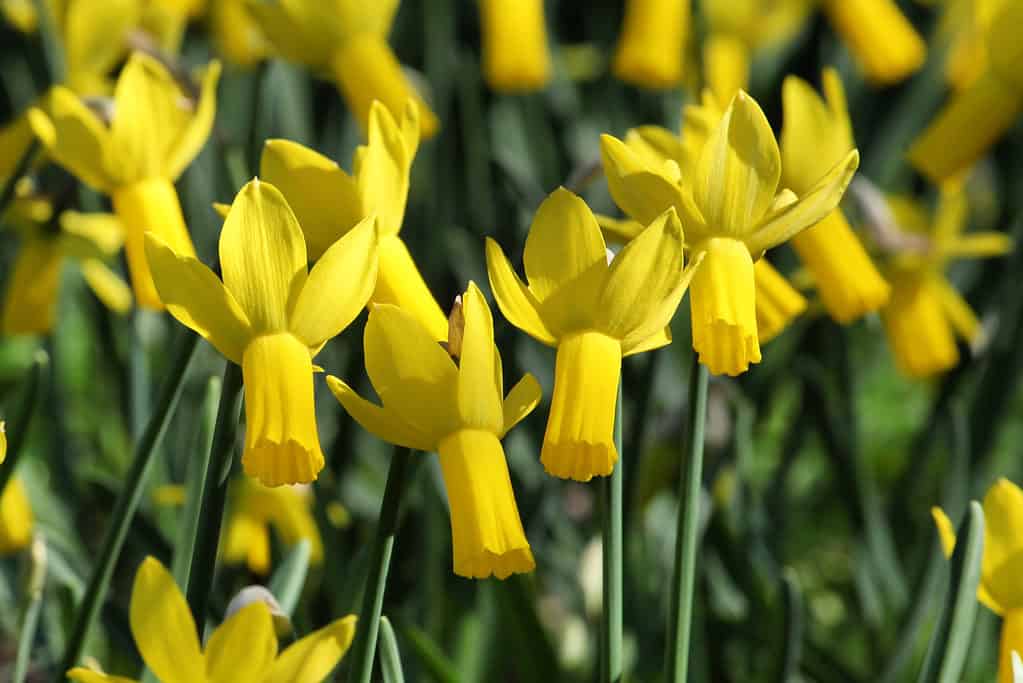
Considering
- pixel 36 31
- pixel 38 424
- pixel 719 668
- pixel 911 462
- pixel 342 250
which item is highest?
pixel 36 31

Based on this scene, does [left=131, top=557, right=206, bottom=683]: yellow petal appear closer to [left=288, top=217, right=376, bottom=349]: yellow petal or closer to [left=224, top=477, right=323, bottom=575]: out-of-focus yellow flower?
[left=288, top=217, right=376, bottom=349]: yellow petal

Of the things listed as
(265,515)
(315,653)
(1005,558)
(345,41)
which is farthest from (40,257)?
(1005,558)

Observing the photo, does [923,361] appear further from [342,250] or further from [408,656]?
[342,250]

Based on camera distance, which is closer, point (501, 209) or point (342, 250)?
point (342, 250)

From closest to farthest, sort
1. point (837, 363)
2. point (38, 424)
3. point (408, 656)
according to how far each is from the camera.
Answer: point (408, 656) → point (837, 363) → point (38, 424)

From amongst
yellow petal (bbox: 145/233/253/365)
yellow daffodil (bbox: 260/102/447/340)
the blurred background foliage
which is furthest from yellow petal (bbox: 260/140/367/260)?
the blurred background foliage

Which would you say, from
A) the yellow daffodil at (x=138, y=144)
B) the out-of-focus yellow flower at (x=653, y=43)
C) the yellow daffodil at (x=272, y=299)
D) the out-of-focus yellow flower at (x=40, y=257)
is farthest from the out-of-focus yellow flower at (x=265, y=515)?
the out-of-focus yellow flower at (x=653, y=43)

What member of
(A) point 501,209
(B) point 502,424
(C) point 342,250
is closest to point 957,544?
(B) point 502,424
